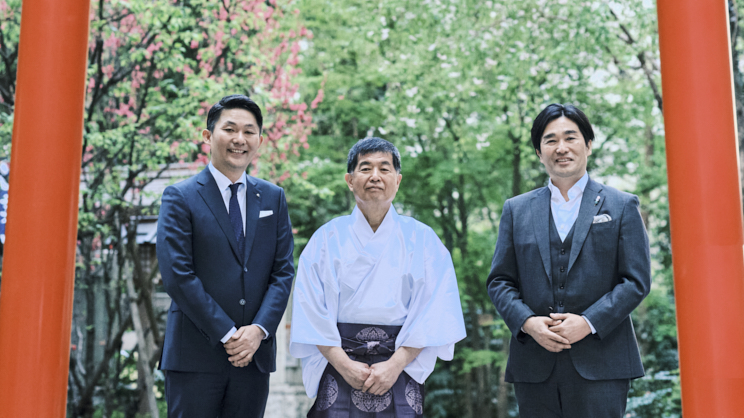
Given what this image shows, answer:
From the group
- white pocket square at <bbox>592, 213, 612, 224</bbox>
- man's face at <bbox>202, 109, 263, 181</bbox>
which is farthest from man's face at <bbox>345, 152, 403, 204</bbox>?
white pocket square at <bbox>592, 213, 612, 224</bbox>

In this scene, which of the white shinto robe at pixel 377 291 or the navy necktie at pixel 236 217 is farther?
the navy necktie at pixel 236 217

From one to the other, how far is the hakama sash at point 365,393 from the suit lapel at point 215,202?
65 cm

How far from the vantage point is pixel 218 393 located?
2.50 meters

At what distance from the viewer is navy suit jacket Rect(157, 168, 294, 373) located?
245 cm

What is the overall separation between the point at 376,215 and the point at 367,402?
848 millimetres

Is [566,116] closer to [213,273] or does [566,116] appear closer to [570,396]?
[570,396]

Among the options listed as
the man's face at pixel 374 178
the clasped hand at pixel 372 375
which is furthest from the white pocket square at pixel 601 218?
the clasped hand at pixel 372 375

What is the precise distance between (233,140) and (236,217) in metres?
0.36

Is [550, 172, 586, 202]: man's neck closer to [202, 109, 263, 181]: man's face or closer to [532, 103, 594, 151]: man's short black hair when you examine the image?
[532, 103, 594, 151]: man's short black hair

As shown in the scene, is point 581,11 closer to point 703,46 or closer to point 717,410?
point 703,46

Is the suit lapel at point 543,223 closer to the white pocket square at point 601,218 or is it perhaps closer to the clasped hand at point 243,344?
the white pocket square at point 601,218

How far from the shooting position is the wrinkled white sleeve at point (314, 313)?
2488 millimetres

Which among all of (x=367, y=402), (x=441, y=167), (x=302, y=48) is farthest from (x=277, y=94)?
(x=367, y=402)

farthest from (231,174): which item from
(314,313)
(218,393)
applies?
(218,393)
